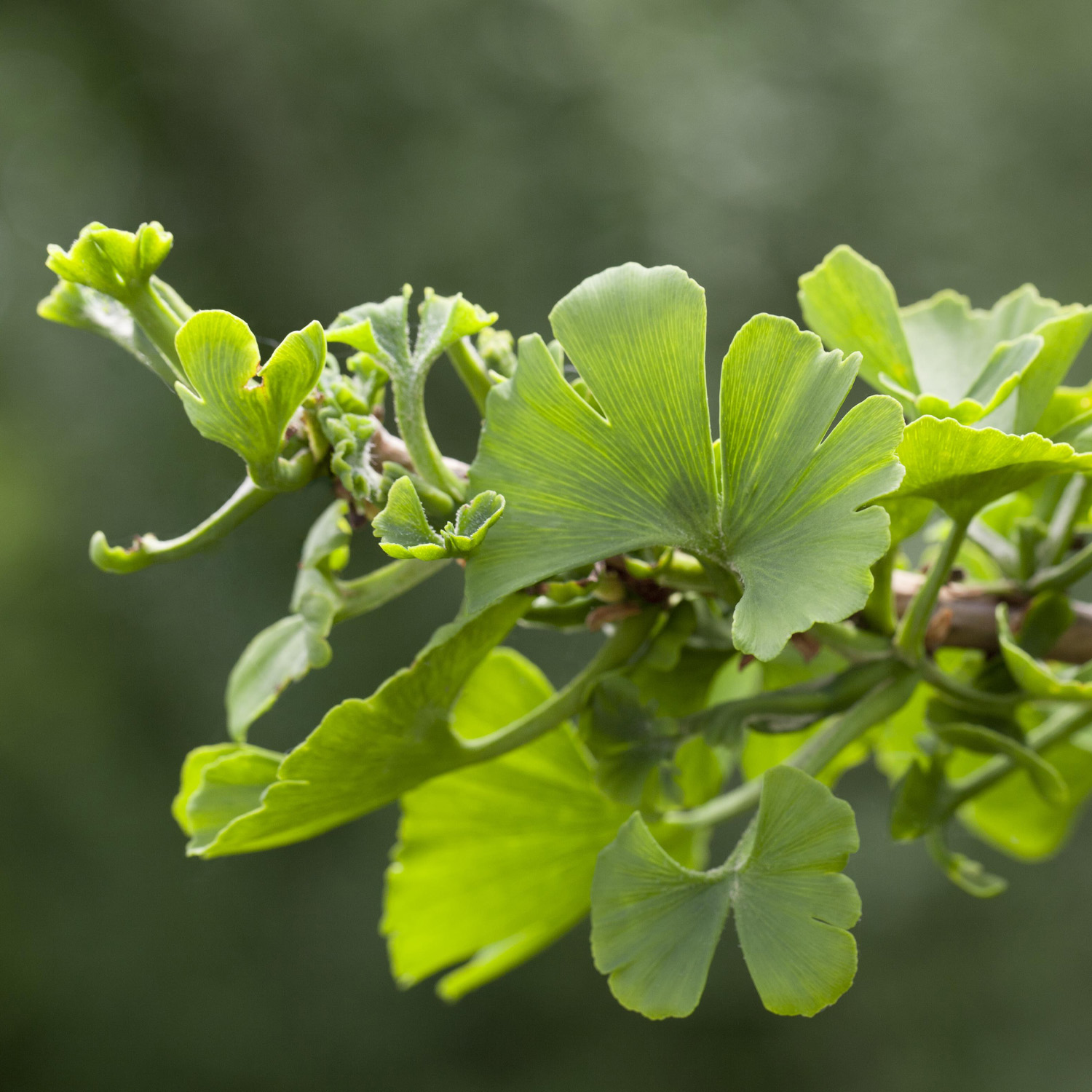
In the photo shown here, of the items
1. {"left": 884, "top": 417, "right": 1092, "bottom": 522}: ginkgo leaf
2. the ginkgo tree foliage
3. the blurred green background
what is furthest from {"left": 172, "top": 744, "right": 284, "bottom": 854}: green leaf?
the blurred green background

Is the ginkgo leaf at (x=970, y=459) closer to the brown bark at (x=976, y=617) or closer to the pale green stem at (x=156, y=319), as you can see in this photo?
the brown bark at (x=976, y=617)

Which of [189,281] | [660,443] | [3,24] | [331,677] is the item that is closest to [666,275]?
[660,443]

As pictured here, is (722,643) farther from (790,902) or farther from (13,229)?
(13,229)

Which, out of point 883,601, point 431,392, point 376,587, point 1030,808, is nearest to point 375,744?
point 376,587

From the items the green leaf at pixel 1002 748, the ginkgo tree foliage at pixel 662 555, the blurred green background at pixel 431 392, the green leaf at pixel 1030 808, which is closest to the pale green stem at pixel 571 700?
the ginkgo tree foliage at pixel 662 555

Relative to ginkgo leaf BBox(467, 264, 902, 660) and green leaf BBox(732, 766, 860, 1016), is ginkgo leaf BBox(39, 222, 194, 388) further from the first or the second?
green leaf BBox(732, 766, 860, 1016)
